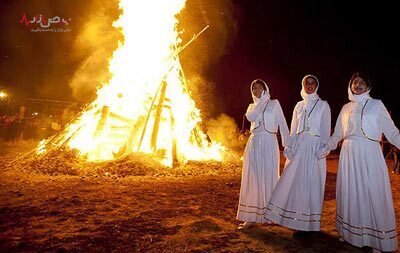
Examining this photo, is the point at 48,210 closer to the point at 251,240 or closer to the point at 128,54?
the point at 251,240

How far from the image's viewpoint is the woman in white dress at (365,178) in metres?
3.79

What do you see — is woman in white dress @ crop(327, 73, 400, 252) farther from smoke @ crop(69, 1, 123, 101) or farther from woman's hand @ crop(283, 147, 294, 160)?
smoke @ crop(69, 1, 123, 101)

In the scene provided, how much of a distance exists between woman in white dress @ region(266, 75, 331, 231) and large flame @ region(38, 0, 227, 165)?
611 centimetres

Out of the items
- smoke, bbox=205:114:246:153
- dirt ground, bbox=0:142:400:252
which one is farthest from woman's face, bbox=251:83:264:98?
smoke, bbox=205:114:246:153

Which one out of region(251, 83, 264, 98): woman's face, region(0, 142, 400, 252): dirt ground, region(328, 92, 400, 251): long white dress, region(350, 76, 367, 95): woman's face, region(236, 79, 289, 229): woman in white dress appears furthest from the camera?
region(251, 83, 264, 98): woman's face

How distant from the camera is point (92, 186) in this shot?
7180 mm

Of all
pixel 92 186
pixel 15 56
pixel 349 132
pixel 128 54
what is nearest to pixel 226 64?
pixel 15 56

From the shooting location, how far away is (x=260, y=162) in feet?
15.4

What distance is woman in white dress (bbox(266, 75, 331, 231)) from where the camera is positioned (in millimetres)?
4219

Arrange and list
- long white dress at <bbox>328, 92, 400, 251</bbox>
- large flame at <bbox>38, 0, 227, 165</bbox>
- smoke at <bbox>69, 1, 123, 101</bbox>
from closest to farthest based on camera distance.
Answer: long white dress at <bbox>328, 92, 400, 251</bbox>
large flame at <bbox>38, 0, 227, 165</bbox>
smoke at <bbox>69, 1, 123, 101</bbox>

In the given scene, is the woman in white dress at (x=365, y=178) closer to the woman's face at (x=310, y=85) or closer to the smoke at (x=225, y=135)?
the woman's face at (x=310, y=85)

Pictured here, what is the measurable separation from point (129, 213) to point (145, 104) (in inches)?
263

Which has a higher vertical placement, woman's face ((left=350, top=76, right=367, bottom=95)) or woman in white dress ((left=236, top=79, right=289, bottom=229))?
woman's face ((left=350, top=76, right=367, bottom=95))

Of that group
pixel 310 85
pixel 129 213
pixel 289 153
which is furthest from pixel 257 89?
pixel 129 213
